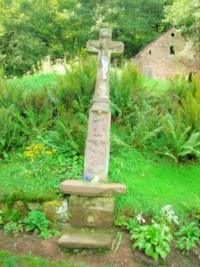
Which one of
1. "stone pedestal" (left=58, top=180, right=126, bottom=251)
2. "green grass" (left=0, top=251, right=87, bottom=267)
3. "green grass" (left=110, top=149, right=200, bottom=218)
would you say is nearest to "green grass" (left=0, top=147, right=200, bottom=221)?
"green grass" (left=110, top=149, right=200, bottom=218)

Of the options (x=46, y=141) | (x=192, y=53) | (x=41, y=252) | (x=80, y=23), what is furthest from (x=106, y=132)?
(x=80, y=23)

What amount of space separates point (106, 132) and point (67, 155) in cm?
108

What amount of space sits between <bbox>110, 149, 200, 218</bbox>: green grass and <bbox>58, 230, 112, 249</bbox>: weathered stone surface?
0.52 metres

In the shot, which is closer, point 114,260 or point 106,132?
point 114,260

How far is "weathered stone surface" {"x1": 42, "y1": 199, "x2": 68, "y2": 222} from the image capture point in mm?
4156

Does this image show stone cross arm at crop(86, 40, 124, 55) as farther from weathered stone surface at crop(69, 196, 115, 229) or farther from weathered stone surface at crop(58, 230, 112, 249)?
weathered stone surface at crop(58, 230, 112, 249)

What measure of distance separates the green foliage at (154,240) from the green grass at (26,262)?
743 millimetres

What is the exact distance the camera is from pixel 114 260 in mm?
3631

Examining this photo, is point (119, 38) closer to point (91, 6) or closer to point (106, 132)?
point (91, 6)

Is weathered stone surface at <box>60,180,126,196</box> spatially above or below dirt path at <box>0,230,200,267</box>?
above

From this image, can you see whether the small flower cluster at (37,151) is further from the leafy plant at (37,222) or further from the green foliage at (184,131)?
the green foliage at (184,131)

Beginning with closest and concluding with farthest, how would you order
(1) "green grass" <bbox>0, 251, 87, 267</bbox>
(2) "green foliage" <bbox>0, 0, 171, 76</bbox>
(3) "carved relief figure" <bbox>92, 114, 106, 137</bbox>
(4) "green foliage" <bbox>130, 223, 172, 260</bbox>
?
(1) "green grass" <bbox>0, 251, 87, 267</bbox> < (4) "green foliage" <bbox>130, 223, 172, 260</bbox> < (3) "carved relief figure" <bbox>92, 114, 106, 137</bbox> < (2) "green foliage" <bbox>0, 0, 171, 76</bbox>

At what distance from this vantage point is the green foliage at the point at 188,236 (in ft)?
12.4

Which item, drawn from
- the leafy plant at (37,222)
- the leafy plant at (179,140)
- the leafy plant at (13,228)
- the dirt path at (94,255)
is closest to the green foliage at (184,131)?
the leafy plant at (179,140)
